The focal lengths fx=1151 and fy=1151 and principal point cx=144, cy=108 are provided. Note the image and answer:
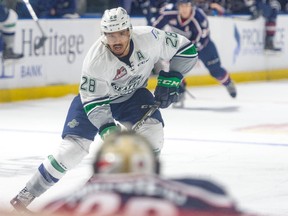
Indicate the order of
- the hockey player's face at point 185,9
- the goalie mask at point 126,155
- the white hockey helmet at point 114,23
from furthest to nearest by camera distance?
the hockey player's face at point 185,9
the white hockey helmet at point 114,23
the goalie mask at point 126,155

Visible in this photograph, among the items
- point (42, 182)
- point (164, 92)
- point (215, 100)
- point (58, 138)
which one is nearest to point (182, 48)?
point (164, 92)

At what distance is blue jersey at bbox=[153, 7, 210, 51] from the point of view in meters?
12.3

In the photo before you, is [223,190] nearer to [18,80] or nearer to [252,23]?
[18,80]

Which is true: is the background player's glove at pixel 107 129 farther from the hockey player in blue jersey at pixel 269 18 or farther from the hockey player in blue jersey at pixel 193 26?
the hockey player in blue jersey at pixel 269 18

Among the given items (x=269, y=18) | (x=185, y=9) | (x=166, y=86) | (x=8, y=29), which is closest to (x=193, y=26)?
(x=185, y=9)

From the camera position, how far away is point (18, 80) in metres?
12.4

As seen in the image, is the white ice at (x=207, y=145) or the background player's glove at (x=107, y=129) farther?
the white ice at (x=207, y=145)

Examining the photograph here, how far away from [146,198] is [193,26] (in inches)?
352

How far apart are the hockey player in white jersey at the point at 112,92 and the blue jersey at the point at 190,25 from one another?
5.57m

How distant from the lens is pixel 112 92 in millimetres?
6465

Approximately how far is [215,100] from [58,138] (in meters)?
4.14

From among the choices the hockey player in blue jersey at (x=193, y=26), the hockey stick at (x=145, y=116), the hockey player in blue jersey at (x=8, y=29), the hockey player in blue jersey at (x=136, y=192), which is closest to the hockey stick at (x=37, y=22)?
the hockey player in blue jersey at (x=8, y=29)

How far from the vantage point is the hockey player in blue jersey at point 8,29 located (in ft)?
39.7

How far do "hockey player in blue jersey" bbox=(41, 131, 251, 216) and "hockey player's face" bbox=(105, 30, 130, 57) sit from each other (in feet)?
8.40
